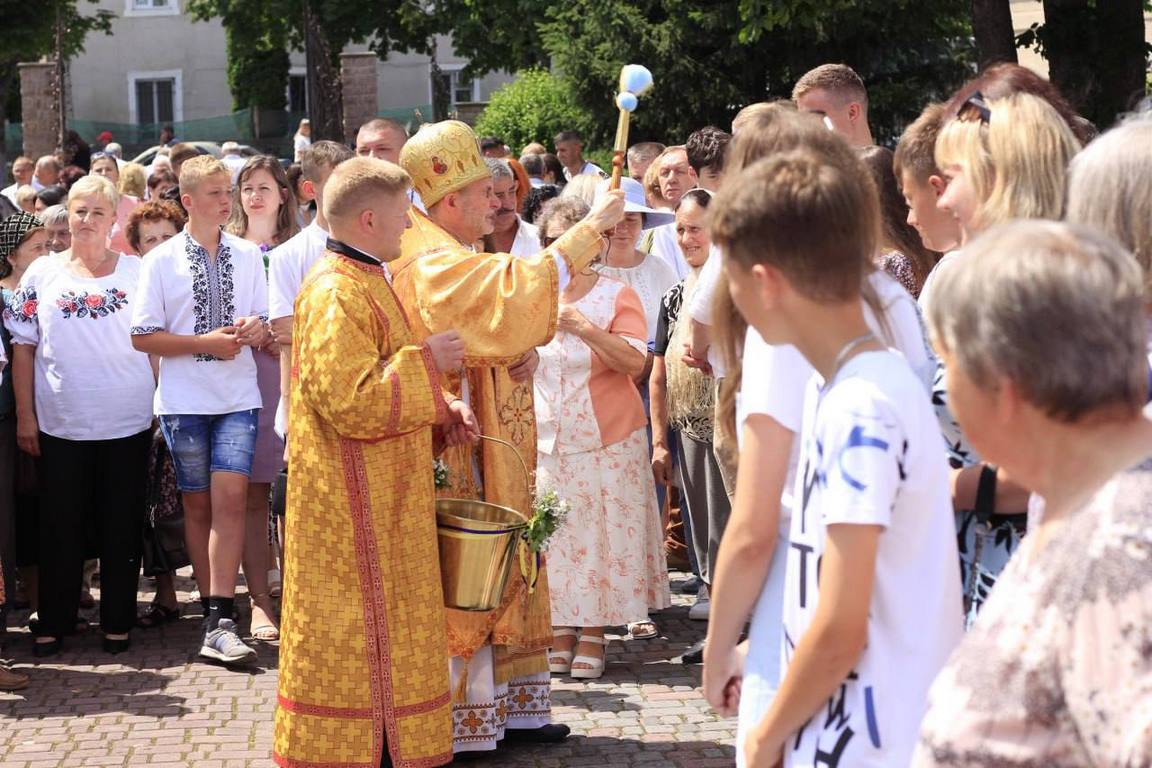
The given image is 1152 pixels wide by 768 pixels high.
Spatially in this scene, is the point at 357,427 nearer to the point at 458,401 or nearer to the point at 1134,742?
the point at 458,401

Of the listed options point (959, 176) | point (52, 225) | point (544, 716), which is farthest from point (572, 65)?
point (959, 176)

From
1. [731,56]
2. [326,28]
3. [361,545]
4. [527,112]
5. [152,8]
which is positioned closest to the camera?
[361,545]

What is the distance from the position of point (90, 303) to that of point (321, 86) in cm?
3424

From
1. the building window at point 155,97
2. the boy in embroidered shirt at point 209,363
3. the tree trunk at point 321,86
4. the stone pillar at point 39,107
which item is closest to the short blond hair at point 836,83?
the boy in embroidered shirt at point 209,363

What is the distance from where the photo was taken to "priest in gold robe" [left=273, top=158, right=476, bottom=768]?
4.83 meters

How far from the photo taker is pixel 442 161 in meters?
5.41

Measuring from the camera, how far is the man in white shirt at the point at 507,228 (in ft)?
26.4

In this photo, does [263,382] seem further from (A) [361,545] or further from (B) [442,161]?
(A) [361,545]

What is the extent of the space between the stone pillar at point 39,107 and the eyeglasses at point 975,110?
34.9 metres

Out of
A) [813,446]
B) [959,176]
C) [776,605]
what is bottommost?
[776,605]

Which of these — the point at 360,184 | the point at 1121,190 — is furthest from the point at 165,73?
the point at 1121,190

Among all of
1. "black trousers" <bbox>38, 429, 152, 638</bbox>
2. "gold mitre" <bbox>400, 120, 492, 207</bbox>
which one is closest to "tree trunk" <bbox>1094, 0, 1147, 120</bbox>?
"black trousers" <bbox>38, 429, 152, 638</bbox>

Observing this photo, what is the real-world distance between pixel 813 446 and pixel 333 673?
2.80 metres

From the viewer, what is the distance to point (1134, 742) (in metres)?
1.60
